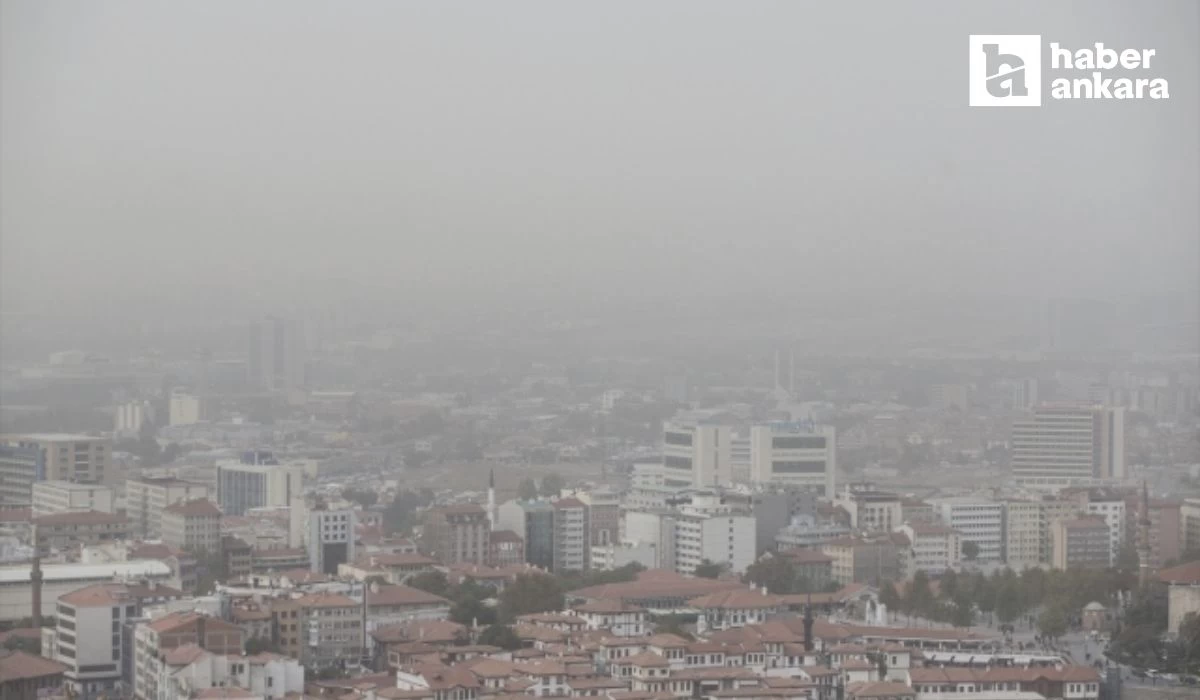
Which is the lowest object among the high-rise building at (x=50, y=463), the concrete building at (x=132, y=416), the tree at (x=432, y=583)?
the tree at (x=432, y=583)

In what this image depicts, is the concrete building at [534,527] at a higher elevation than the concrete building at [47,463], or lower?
lower

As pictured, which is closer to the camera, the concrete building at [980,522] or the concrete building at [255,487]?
the concrete building at [980,522]

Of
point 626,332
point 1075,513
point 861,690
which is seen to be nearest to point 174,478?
point 1075,513

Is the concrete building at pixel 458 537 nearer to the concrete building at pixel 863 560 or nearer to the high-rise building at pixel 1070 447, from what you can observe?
the concrete building at pixel 863 560

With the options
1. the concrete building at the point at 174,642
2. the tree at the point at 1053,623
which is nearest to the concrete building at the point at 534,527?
the tree at the point at 1053,623

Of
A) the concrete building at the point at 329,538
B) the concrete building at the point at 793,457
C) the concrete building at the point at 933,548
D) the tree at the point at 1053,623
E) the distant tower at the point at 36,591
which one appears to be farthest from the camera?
the concrete building at the point at 793,457

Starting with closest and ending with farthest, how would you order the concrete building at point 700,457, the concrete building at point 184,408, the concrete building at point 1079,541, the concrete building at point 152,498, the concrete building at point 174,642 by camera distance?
the concrete building at point 174,642
the concrete building at point 152,498
the concrete building at point 1079,541
the concrete building at point 700,457
the concrete building at point 184,408

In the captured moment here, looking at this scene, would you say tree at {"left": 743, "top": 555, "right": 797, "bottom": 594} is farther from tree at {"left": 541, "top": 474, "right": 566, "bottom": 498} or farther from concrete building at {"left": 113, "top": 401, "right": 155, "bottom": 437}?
concrete building at {"left": 113, "top": 401, "right": 155, "bottom": 437}

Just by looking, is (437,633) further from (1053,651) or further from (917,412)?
(917,412)
